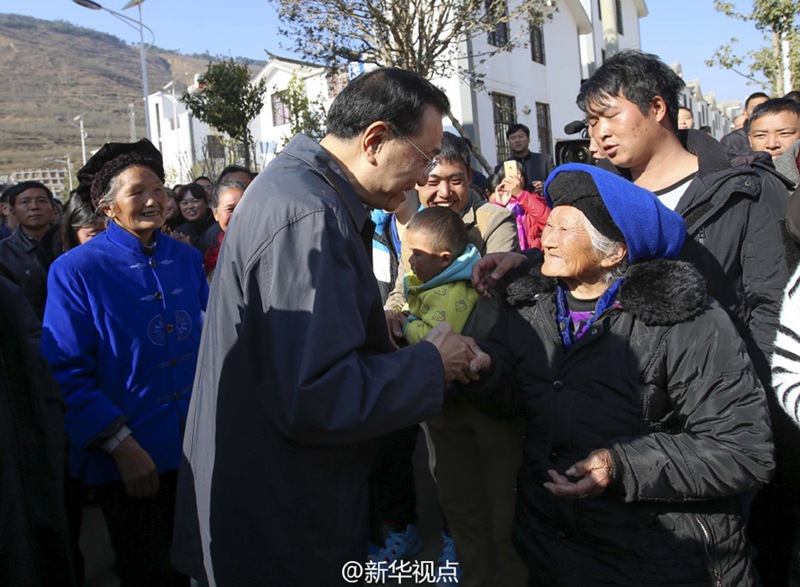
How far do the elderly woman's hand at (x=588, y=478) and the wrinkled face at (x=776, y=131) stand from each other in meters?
3.53

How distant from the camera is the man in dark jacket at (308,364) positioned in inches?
63.9

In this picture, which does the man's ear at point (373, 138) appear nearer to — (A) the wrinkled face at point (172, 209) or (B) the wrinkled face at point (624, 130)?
(B) the wrinkled face at point (624, 130)

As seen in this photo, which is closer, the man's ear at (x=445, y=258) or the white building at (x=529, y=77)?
the man's ear at (x=445, y=258)

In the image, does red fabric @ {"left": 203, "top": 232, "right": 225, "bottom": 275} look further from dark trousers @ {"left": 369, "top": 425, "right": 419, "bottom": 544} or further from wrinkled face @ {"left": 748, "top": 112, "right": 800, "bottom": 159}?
wrinkled face @ {"left": 748, "top": 112, "right": 800, "bottom": 159}

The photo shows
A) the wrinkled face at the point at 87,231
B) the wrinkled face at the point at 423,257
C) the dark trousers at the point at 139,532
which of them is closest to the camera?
the dark trousers at the point at 139,532

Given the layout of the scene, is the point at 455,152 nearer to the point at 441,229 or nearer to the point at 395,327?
the point at 441,229

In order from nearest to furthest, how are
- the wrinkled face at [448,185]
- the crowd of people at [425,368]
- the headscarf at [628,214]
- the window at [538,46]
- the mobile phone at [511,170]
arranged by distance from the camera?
the crowd of people at [425,368] → the headscarf at [628,214] → the wrinkled face at [448,185] → the mobile phone at [511,170] → the window at [538,46]

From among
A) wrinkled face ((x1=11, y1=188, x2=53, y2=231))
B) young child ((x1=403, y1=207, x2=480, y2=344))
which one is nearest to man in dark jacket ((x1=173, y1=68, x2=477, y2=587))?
young child ((x1=403, y1=207, x2=480, y2=344))

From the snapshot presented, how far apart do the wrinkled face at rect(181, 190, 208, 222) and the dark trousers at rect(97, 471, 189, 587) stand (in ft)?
14.8

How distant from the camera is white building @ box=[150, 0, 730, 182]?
15531 millimetres

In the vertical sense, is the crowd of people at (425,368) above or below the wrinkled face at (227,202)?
below

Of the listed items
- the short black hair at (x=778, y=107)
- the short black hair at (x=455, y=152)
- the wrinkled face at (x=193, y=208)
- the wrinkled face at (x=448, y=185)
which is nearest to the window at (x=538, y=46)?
the wrinkled face at (x=193, y=208)

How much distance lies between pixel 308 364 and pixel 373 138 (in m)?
0.69

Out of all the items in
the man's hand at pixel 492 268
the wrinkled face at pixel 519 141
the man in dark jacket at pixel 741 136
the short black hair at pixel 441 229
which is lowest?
the man's hand at pixel 492 268
